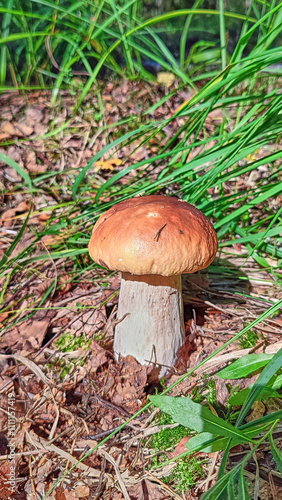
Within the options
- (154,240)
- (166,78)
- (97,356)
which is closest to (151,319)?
(97,356)

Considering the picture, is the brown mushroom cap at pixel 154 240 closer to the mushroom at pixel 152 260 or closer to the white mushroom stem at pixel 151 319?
the mushroom at pixel 152 260

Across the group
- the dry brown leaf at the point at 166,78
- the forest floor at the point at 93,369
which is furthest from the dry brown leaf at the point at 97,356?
the dry brown leaf at the point at 166,78

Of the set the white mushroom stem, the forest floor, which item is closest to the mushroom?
the white mushroom stem

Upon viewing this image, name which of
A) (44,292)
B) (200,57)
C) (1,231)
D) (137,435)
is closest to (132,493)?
(137,435)

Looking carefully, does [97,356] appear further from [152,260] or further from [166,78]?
[166,78]

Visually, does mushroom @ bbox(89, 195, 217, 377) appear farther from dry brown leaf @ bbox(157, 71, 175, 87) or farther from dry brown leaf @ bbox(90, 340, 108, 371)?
dry brown leaf @ bbox(157, 71, 175, 87)

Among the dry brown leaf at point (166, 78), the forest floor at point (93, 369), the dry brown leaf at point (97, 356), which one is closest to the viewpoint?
the forest floor at point (93, 369)

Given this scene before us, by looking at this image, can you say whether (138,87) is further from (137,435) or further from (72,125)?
Result: (137,435)
